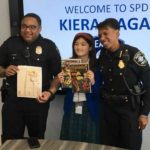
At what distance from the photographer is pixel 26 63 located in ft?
8.44

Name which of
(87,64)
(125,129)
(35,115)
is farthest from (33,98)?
(125,129)

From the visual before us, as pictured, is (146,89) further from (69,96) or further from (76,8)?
(76,8)

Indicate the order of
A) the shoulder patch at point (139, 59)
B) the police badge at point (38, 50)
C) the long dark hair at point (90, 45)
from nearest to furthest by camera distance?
the shoulder patch at point (139, 59)
the long dark hair at point (90, 45)
the police badge at point (38, 50)

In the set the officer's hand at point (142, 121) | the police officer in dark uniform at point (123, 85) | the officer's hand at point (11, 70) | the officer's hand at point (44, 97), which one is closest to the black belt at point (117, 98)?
the police officer in dark uniform at point (123, 85)

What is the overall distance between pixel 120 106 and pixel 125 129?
168 mm

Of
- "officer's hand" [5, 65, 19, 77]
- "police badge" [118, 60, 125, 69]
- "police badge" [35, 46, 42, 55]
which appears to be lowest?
"officer's hand" [5, 65, 19, 77]

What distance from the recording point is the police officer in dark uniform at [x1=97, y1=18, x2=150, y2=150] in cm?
233

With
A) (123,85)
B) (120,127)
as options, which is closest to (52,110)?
(120,127)

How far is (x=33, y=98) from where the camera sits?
104 inches

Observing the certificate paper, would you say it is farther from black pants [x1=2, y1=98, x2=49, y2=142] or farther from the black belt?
the black belt

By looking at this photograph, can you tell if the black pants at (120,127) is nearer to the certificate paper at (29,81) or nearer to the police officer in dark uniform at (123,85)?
the police officer in dark uniform at (123,85)

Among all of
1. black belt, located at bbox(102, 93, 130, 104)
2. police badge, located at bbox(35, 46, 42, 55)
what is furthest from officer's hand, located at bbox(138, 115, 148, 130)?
police badge, located at bbox(35, 46, 42, 55)

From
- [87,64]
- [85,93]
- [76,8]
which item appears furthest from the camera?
[76,8]

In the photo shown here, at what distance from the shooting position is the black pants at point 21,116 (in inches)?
104
